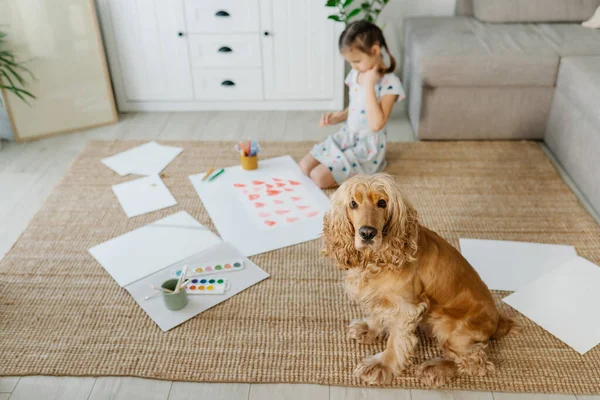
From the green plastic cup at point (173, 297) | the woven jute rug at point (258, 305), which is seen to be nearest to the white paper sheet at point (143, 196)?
the woven jute rug at point (258, 305)

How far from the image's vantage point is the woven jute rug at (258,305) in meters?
1.53

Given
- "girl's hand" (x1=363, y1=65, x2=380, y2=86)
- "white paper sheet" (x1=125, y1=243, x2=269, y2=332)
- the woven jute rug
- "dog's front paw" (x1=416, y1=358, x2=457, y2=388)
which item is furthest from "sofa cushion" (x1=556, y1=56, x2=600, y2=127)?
"white paper sheet" (x1=125, y1=243, x2=269, y2=332)

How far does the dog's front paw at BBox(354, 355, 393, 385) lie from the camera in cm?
146

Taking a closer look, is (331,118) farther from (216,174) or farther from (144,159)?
(144,159)

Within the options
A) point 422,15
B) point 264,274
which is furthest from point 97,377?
point 422,15

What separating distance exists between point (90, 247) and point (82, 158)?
0.77 m

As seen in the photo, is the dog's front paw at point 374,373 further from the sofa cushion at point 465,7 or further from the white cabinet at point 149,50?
the sofa cushion at point 465,7

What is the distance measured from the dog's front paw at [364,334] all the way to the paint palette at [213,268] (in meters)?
0.49

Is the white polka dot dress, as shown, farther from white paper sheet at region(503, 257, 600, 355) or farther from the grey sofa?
white paper sheet at region(503, 257, 600, 355)

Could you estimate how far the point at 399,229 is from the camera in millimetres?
1279

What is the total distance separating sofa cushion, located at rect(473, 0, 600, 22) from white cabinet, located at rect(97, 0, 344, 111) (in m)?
0.84

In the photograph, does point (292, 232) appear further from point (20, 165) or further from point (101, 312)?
point (20, 165)

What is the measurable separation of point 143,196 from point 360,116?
3.34 ft

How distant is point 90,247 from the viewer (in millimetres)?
2023
